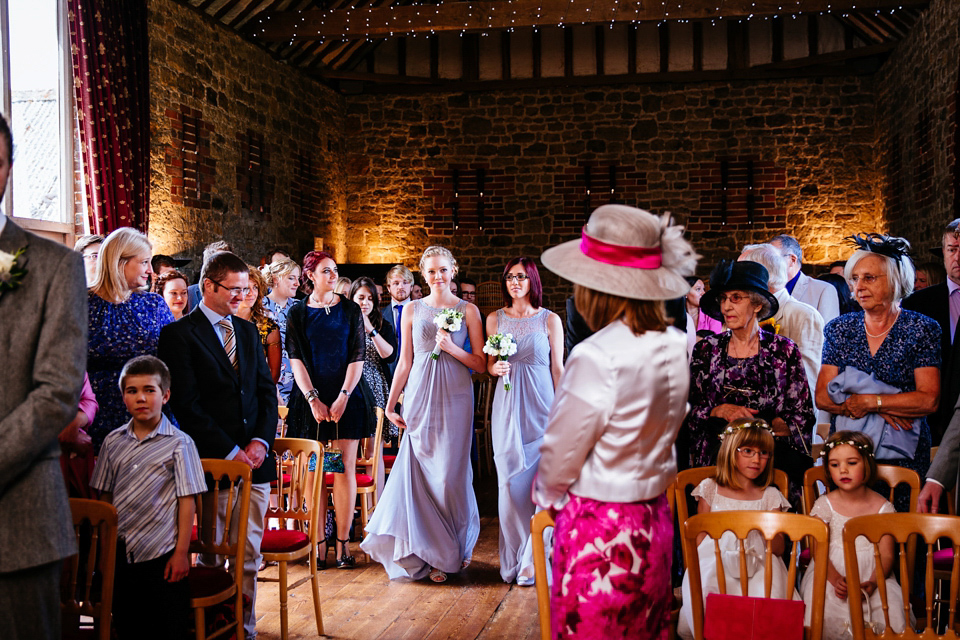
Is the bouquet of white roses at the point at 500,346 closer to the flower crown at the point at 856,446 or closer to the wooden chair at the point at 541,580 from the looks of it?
the flower crown at the point at 856,446

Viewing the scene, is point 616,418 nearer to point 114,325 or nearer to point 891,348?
point 891,348

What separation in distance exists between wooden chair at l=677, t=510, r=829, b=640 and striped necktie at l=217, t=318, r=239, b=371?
1.99 m

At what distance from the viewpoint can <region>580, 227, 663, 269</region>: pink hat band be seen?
1.96 meters

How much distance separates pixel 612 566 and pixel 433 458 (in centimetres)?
273

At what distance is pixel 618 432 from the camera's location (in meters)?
1.88

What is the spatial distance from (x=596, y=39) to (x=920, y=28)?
421cm

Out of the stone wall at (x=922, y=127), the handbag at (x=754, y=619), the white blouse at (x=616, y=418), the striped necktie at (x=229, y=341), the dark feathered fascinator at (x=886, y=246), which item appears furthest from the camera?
the stone wall at (x=922, y=127)

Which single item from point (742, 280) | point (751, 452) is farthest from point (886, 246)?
point (751, 452)

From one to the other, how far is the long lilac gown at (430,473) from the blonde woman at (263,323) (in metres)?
0.96

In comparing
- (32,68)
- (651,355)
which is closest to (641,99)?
(32,68)

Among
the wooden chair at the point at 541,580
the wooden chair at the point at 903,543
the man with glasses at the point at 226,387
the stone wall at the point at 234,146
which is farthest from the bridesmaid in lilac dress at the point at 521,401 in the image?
the stone wall at the point at 234,146

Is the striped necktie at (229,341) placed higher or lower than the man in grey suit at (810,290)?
lower

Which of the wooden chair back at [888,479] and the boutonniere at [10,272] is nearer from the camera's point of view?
the boutonniere at [10,272]

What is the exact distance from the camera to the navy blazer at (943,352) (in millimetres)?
3244
